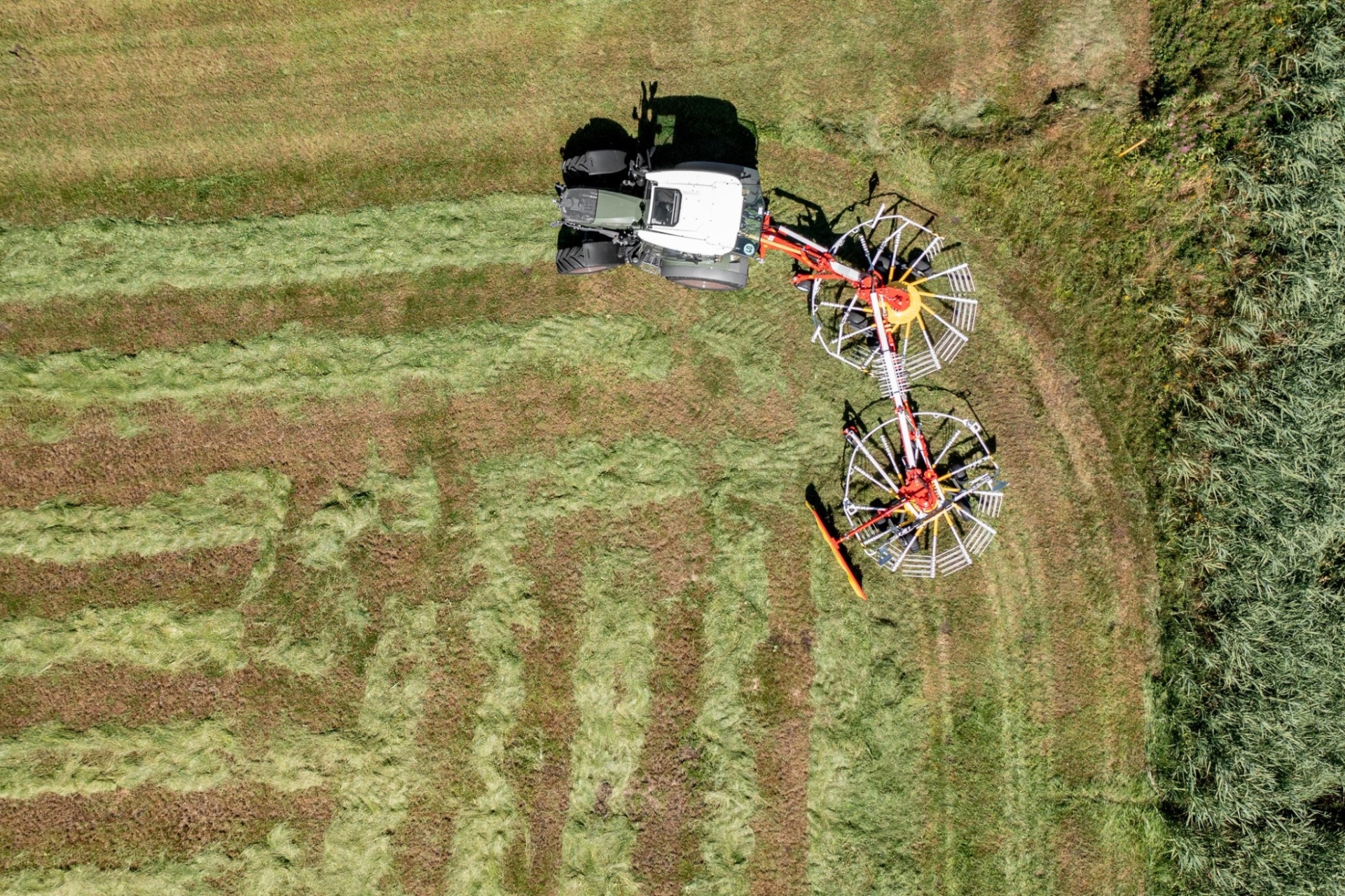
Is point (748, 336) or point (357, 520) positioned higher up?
point (748, 336)

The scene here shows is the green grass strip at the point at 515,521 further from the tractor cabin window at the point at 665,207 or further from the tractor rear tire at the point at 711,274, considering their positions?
the tractor cabin window at the point at 665,207

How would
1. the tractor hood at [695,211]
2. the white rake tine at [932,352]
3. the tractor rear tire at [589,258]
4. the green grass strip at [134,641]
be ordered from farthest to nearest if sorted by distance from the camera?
the green grass strip at [134,641] → the white rake tine at [932,352] → the tractor rear tire at [589,258] → the tractor hood at [695,211]

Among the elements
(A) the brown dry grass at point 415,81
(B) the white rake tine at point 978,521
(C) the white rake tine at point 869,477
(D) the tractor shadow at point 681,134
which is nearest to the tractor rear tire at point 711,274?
(D) the tractor shadow at point 681,134

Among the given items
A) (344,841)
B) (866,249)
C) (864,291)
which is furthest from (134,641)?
(866,249)

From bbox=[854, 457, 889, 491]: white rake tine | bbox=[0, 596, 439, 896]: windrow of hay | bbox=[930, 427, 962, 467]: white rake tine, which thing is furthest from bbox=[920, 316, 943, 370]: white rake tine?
bbox=[0, 596, 439, 896]: windrow of hay

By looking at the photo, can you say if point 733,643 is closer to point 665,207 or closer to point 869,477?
point 869,477

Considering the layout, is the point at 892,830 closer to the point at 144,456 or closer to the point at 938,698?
the point at 938,698
